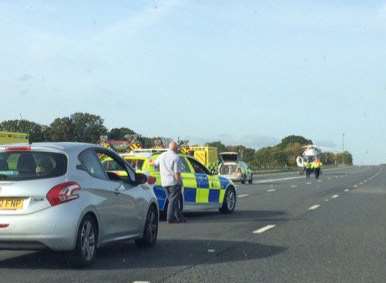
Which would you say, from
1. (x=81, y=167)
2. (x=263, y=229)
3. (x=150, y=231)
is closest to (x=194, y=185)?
(x=263, y=229)

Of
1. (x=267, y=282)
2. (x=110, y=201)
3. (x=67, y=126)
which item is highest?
(x=67, y=126)

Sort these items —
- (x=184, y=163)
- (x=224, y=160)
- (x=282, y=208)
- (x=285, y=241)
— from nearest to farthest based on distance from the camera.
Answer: (x=285, y=241) < (x=184, y=163) < (x=282, y=208) < (x=224, y=160)

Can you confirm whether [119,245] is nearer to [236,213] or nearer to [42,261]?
[42,261]

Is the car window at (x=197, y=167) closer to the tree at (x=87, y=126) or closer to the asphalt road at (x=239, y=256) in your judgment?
the asphalt road at (x=239, y=256)

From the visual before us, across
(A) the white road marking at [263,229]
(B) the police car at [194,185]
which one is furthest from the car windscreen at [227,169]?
(A) the white road marking at [263,229]

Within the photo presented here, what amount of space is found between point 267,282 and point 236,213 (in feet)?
33.9

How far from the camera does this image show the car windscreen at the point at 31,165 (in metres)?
8.78

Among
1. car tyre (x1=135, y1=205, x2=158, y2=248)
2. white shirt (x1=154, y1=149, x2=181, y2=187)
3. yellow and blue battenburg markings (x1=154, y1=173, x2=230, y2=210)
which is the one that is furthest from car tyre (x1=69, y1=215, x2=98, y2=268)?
yellow and blue battenburg markings (x1=154, y1=173, x2=230, y2=210)

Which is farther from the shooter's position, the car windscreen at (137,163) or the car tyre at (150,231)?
the car windscreen at (137,163)

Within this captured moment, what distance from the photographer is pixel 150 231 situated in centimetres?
1120

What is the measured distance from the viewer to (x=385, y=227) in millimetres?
14797

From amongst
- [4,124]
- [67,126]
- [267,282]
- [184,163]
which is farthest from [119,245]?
[4,124]

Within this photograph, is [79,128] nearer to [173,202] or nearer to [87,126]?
[87,126]

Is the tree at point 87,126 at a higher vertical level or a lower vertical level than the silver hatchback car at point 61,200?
higher
